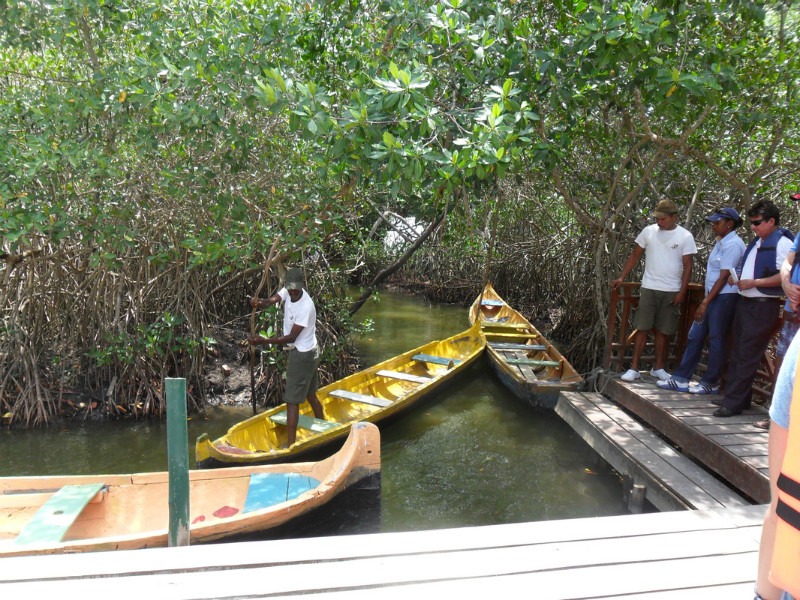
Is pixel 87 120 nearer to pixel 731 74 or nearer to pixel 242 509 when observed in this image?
pixel 242 509

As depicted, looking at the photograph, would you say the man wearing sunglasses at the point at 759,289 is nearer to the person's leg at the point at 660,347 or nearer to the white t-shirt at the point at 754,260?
the white t-shirt at the point at 754,260

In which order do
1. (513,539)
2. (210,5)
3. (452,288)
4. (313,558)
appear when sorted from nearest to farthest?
(313,558)
(513,539)
(210,5)
(452,288)

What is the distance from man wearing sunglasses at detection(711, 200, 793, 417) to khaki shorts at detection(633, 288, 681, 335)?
2.54ft

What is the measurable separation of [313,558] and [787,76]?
5.67 metres

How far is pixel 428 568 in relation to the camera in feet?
7.31

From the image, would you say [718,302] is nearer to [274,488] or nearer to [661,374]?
[661,374]

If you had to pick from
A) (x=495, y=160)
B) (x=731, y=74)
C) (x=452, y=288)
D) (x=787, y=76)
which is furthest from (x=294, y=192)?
(x=452, y=288)

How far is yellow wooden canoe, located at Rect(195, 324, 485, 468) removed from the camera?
458cm

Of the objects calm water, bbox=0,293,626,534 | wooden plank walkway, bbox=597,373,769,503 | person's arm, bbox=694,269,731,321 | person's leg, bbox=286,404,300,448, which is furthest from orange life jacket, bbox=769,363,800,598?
person's leg, bbox=286,404,300,448

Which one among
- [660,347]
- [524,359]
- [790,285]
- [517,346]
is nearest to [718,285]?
[660,347]

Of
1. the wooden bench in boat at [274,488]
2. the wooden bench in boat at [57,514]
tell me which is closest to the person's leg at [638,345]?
the wooden bench in boat at [274,488]

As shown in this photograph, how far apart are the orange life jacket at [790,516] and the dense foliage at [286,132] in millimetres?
2605

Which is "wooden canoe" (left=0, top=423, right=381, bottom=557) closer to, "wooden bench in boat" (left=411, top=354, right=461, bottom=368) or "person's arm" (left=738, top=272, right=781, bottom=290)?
"person's arm" (left=738, top=272, right=781, bottom=290)

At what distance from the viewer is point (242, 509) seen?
358 centimetres
